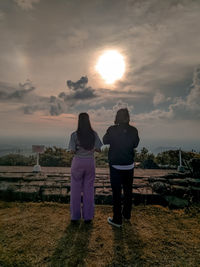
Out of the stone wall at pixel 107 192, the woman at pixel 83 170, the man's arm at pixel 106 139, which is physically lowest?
the stone wall at pixel 107 192

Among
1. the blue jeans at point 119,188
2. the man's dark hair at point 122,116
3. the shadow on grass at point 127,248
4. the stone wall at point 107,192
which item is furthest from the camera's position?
the stone wall at point 107,192

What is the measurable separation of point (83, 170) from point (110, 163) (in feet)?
1.77

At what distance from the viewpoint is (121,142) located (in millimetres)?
3574

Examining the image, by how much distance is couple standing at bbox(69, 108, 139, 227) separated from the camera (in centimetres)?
355

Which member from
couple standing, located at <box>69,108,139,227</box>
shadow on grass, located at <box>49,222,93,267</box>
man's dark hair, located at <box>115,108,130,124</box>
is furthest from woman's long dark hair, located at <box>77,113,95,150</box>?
shadow on grass, located at <box>49,222,93,267</box>

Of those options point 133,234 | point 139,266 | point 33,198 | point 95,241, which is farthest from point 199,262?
point 33,198

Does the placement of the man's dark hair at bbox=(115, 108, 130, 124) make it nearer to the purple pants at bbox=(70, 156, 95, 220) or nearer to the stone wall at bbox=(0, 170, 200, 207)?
the purple pants at bbox=(70, 156, 95, 220)

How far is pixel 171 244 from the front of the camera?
9.39 feet

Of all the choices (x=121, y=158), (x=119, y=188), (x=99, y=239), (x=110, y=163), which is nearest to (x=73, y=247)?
(x=99, y=239)

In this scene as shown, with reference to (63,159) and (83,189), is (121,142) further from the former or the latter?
(63,159)

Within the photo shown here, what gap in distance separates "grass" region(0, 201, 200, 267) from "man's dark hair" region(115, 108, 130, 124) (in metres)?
1.97

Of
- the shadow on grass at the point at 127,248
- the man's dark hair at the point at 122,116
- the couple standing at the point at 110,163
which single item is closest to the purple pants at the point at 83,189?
the couple standing at the point at 110,163

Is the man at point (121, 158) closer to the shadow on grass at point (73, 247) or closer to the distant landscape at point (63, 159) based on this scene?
the shadow on grass at point (73, 247)

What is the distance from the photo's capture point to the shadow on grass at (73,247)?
2.43 meters
